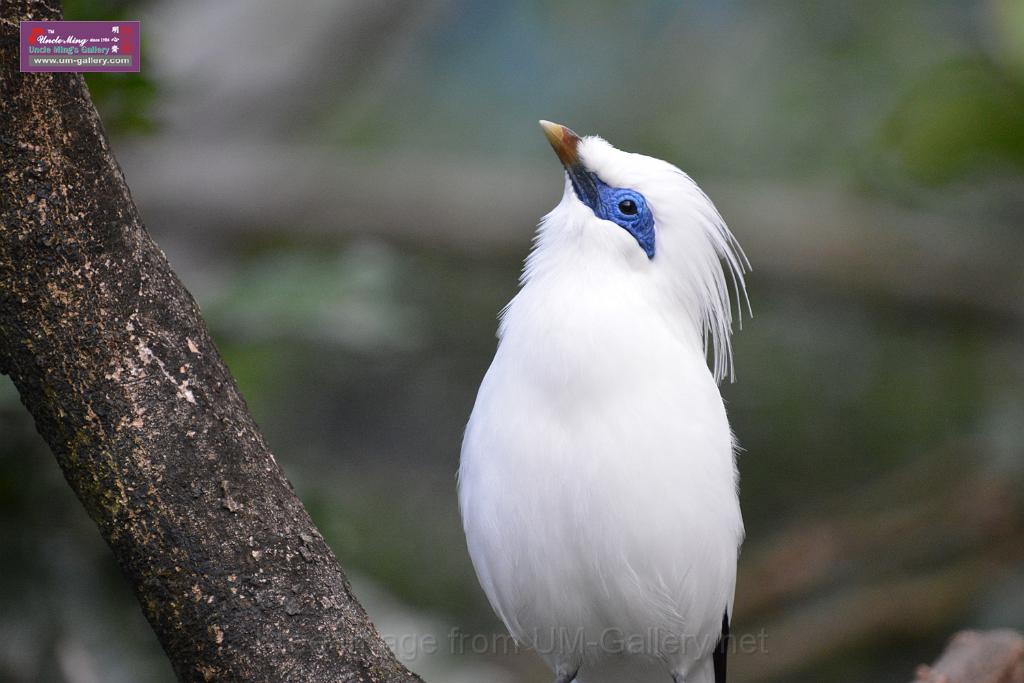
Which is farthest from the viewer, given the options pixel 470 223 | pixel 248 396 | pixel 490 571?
pixel 470 223

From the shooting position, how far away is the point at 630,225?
265 centimetres

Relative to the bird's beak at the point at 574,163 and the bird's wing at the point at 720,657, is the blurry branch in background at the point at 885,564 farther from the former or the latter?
the bird's beak at the point at 574,163

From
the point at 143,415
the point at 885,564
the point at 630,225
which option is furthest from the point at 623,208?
the point at 885,564

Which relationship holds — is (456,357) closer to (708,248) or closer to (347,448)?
(347,448)

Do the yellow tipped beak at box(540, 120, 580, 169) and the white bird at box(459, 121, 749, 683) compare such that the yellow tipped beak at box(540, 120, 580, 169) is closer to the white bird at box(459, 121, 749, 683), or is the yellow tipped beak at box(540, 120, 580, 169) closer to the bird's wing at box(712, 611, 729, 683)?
the white bird at box(459, 121, 749, 683)

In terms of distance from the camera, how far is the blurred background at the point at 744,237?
17.3 ft

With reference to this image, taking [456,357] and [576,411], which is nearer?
[576,411]

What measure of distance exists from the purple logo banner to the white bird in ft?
3.43

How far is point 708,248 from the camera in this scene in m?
2.79

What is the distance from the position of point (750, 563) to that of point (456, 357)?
2.16 metres

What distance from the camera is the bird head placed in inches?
104

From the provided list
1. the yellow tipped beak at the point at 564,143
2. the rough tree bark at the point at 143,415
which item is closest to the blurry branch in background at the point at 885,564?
the yellow tipped beak at the point at 564,143

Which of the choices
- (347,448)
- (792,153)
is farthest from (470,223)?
(792,153)

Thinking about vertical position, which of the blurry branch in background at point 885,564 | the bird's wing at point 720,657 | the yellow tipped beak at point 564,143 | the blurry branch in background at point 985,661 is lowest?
the blurry branch in background at point 885,564
